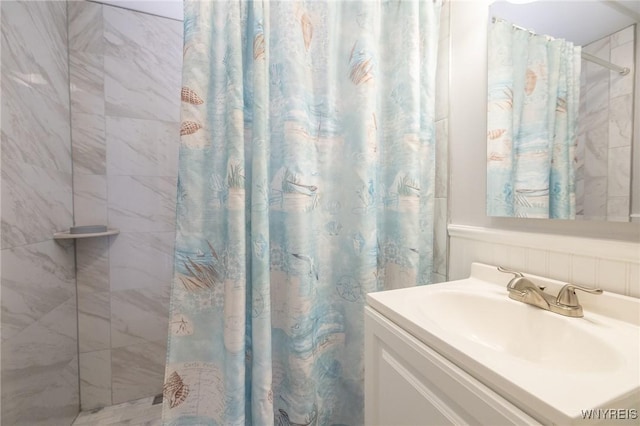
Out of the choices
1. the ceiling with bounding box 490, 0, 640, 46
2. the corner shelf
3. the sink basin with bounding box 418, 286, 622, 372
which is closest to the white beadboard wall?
the sink basin with bounding box 418, 286, 622, 372

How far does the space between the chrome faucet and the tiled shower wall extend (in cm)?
166

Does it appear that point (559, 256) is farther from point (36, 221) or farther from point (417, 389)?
point (36, 221)

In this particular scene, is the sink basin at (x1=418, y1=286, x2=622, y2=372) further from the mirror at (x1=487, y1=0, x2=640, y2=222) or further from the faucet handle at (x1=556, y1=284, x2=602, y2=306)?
the mirror at (x1=487, y1=0, x2=640, y2=222)

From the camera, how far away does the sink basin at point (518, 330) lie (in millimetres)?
526

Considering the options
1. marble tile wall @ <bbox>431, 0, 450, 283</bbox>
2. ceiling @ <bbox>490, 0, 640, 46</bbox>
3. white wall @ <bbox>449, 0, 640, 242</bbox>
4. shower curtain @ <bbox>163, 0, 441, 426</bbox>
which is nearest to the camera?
ceiling @ <bbox>490, 0, 640, 46</bbox>

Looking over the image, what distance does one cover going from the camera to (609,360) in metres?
0.48

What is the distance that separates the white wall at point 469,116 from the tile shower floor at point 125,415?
1834mm

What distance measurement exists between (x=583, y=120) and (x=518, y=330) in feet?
1.96

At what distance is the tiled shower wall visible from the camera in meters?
1.37

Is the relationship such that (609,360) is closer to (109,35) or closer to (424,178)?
(424,178)

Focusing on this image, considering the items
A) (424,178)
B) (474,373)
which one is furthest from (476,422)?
(424,178)

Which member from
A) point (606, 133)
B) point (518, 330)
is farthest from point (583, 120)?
point (518, 330)

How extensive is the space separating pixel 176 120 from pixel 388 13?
1270 millimetres

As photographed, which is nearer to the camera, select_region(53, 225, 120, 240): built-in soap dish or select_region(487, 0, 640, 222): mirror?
Result: select_region(487, 0, 640, 222): mirror
